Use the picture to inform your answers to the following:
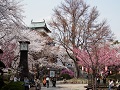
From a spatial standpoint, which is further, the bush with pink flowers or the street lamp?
the bush with pink flowers

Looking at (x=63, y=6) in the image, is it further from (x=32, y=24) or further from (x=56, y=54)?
(x=32, y=24)

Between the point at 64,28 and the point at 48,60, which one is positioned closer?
the point at 64,28

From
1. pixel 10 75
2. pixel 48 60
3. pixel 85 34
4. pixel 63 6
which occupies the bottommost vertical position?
pixel 10 75

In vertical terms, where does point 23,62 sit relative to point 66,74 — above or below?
above

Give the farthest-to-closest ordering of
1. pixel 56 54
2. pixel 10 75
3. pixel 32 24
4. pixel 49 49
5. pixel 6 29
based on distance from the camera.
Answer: pixel 32 24 → pixel 56 54 → pixel 49 49 → pixel 10 75 → pixel 6 29

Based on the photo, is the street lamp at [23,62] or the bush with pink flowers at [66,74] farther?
the bush with pink flowers at [66,74]

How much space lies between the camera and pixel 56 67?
5531cm

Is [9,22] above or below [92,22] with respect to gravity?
below

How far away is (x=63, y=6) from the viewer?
44.6 meters

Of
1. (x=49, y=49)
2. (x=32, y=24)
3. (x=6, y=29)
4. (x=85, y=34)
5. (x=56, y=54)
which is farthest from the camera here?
(x=32, y=24)

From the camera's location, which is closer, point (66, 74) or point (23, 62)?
point (23, 62)

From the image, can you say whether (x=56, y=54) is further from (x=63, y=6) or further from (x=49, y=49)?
(x=63, y=6)

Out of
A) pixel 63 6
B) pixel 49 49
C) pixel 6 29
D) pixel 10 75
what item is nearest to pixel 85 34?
pixel 63 6

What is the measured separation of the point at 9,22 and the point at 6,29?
1.53 metres
